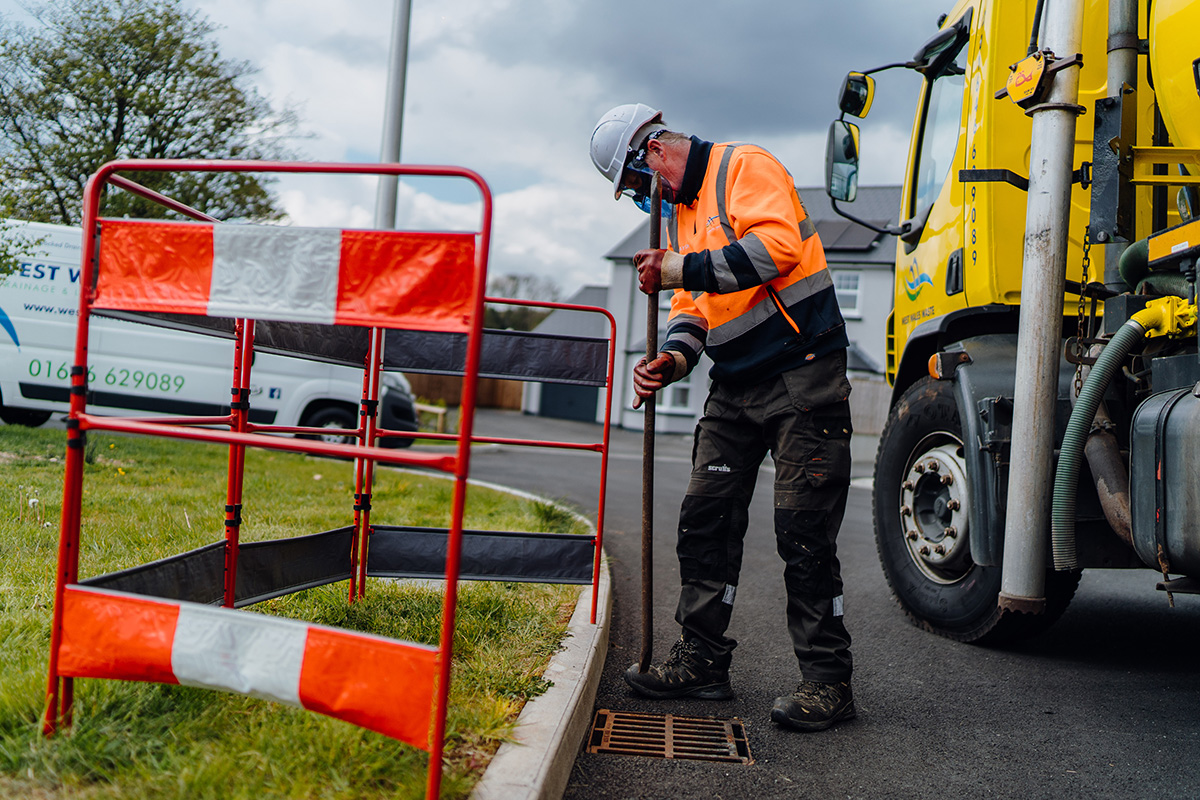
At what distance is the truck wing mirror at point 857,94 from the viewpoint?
14.3ft

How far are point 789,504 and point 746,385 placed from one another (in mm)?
443

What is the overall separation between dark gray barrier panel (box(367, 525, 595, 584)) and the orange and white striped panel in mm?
1857

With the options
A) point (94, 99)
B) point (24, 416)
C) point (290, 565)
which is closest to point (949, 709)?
point (290, 565)

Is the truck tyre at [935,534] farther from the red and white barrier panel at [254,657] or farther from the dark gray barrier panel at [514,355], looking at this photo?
the red and white barrier panel at [254,657]

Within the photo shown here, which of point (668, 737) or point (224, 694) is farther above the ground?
point (224, 694)

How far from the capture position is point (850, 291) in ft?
90.2

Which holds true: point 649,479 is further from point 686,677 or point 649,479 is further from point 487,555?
point 487,555

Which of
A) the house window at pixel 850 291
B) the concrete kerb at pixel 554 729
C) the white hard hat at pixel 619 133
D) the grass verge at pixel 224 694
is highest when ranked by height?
the house window at pixel 850 291

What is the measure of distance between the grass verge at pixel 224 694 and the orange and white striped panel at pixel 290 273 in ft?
3.20

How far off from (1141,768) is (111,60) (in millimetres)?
8275

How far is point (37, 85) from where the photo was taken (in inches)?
281

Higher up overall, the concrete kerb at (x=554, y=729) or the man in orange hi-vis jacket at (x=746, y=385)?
the man in orange hi-vis jacket at (x=746, y=385)

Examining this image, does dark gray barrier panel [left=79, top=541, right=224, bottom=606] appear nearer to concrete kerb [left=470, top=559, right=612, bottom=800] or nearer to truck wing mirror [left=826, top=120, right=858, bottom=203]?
concrete kerb [left=470, top=559, right=612, bottom=800]

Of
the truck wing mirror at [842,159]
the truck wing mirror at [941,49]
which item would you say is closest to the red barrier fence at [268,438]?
the truck wing mirror at [842,159]
